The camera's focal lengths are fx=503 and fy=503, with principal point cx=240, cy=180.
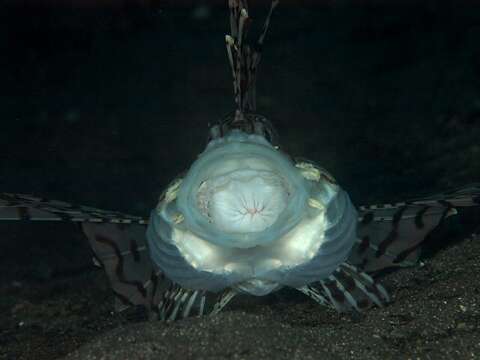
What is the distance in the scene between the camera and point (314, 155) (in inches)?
325

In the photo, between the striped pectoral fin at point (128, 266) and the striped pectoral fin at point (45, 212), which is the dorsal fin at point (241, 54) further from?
the striped pectoral fin at point (128, 266)

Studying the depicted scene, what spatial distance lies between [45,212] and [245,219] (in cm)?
195

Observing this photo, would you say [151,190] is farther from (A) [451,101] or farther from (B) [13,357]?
(A) [451,101]

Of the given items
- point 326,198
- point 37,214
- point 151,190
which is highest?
point 326,198

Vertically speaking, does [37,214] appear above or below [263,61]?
below

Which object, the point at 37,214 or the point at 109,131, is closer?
the point at 37,214

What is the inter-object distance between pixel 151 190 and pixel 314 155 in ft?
9.02

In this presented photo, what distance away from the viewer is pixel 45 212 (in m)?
4.42

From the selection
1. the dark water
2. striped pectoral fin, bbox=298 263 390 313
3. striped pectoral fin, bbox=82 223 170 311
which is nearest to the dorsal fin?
striped pectoral fin, bbox=298 263 390 313

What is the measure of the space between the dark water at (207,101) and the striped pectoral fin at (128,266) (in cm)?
277

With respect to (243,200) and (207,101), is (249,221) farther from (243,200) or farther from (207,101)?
(207,101)

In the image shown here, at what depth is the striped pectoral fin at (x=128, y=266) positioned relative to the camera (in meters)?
4.99

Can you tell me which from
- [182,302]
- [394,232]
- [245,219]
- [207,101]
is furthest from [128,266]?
[207,101]

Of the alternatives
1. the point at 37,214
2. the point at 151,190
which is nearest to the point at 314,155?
the point at 151,190
